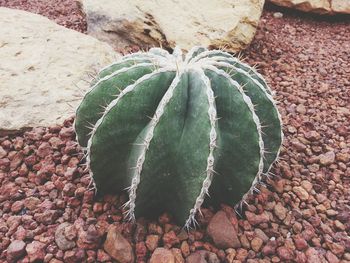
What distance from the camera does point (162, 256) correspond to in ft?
5.69

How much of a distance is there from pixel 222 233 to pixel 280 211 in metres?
0.38

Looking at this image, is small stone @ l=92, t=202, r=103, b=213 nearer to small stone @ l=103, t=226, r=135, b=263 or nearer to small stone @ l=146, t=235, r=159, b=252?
small stone @ l=103, t=226, r=135, b=263

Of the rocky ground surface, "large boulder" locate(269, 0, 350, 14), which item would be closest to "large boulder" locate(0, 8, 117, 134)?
the rocky ground surface

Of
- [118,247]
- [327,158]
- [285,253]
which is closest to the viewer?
[118,247]

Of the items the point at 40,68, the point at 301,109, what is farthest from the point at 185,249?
the point at 40,68

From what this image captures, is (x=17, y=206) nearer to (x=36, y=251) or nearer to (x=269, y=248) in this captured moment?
(x=36, y=251)

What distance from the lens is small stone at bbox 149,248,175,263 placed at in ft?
5.65

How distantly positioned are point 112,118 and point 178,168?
0.33 m

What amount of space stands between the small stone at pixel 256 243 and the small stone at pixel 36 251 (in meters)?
0.91

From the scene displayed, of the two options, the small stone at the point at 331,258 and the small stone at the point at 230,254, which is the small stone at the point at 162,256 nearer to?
the small stone at the point at 230,254

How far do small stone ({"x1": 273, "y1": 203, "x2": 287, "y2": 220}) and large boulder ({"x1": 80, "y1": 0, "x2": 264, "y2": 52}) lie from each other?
1.55 m

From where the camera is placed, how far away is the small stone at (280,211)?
2041mm

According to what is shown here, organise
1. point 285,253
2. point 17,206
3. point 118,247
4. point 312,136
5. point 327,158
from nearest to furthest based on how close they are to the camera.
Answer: point 118,247 < point 285,253 < point 17,206 < point 327,158 < point 312,136

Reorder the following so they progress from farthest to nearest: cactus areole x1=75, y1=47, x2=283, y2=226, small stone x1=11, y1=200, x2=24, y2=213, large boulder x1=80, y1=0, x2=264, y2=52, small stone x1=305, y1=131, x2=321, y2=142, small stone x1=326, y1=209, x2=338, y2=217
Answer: large boulder x1=80, y1=0, x2=264, y2=52, small stone x1=305, y1=131, x2=321, y2=142, small stone x1=326, y1=209, x2=338, y2=217, small stone x1=11, y1=200, x2=24, y2=213, cactus areole x1=75, y1=47, x2=283, y2=226
